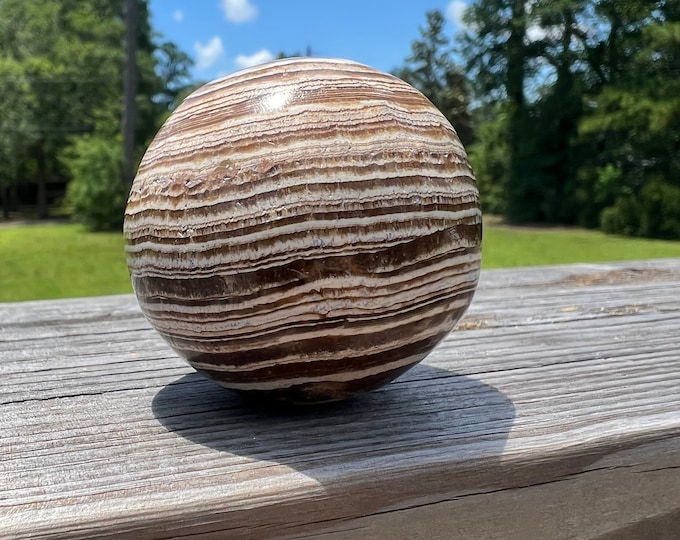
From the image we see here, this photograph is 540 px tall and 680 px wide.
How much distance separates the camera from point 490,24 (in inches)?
856

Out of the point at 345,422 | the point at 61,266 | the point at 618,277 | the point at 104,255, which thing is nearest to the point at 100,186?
the point at 104,255

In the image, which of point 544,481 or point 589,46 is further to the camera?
point 589,46

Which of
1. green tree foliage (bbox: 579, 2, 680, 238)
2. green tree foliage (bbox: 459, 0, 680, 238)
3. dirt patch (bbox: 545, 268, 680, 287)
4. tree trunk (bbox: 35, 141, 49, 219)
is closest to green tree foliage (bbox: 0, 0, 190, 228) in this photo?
tree trunk (bbox: 35, 141, 49, 219)

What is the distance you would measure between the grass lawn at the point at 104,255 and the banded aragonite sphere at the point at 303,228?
7801 millimetres

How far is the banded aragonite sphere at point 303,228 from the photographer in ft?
4.81

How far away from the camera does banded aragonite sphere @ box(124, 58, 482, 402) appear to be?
57.7 inches

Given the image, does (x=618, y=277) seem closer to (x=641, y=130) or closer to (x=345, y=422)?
(x=345, y=422)

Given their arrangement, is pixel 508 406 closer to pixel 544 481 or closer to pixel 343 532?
pixel 544 481

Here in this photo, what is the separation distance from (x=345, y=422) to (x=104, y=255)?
1360cm

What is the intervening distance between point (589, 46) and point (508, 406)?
69.0 feet

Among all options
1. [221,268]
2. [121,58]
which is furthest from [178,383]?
[121,58]

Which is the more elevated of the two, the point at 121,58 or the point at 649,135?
the point at 121,58

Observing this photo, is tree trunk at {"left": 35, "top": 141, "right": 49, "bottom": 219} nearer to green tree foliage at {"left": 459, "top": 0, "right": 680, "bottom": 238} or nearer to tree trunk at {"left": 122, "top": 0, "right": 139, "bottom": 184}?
tree trunk at {"left": 122, "top": 0, "right": 139, "bottom": 184}

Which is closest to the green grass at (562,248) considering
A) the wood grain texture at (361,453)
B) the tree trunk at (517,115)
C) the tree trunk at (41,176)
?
the tree trunk at (517,115)
